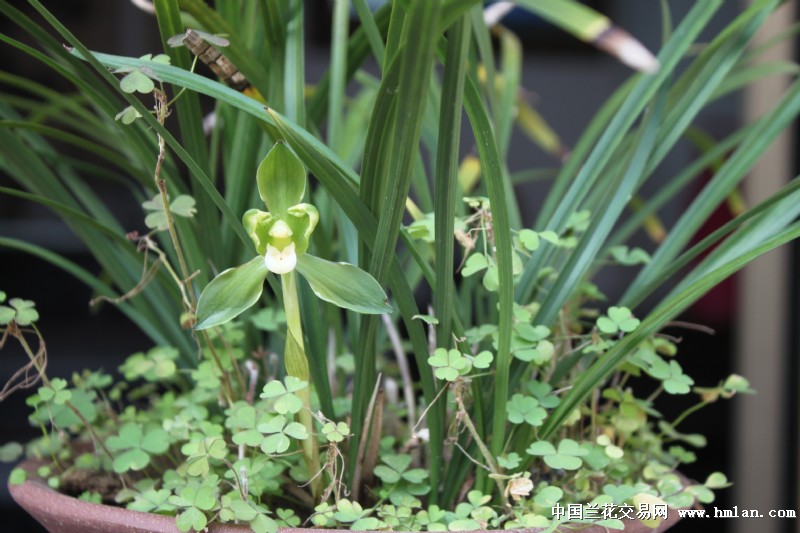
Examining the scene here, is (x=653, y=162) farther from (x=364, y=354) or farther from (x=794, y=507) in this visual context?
(x=794, y=507)

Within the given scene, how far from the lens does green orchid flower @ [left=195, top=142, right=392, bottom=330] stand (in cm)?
47

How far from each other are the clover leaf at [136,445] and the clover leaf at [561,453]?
1.00 ft

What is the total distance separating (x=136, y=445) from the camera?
0.61 metres

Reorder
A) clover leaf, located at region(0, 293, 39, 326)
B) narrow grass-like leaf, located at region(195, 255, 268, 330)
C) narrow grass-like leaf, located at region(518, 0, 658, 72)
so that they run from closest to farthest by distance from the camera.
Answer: narrow grass-like leaf, located at region(518, 0, 658, 72)
narrow grass-like leaf, located at region(195, 255, 268, 330)
clover leaf, located at region(0, 293, 39, 326)

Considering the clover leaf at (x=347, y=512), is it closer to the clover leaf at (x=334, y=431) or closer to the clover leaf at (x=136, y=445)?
the clover leaf at (x=334, y=431)

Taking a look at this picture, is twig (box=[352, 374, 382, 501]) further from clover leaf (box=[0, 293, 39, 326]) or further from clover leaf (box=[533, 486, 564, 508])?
clover leaf (box=[0, 293, 39, 326])

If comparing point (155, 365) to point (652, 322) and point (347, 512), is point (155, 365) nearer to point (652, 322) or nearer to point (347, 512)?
point (347, 512)

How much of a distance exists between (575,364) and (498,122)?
278mm

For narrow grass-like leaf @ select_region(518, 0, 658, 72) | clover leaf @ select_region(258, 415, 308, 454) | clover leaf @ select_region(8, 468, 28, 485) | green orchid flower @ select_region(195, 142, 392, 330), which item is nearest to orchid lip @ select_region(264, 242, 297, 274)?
green orchid flower @ select_region(195, 142, 392, 330)

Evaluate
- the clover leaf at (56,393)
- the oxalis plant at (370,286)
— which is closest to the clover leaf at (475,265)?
the oxalis plant at (370,286)

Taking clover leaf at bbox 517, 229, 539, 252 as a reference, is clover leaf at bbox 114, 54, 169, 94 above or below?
above

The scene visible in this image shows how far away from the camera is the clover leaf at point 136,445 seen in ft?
1.92

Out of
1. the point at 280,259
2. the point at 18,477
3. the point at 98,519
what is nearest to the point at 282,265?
the point at 280,259

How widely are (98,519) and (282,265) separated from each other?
0.75 feet
